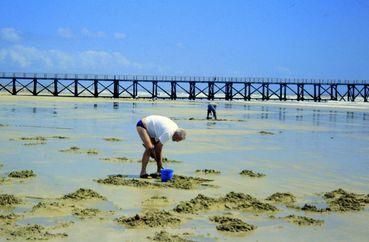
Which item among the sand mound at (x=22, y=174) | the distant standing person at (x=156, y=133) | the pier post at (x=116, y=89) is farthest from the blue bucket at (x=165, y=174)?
the pier post at (x=116, y=89)

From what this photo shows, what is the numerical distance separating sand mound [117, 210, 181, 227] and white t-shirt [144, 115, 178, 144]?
259cm

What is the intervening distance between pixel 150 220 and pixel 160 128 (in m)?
3.03

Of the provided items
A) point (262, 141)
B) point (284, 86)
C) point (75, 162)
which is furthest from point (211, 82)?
point (75, 162)

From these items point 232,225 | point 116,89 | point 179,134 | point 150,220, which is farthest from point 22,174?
point 116,89

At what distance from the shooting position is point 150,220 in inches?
248

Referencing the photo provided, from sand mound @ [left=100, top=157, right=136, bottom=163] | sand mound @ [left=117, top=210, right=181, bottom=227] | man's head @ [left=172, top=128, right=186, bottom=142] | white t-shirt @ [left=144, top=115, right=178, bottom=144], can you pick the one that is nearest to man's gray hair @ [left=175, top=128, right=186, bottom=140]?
man's head @ [left=172, top=128, right=186, bottom=142]

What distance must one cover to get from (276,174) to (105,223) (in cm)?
488

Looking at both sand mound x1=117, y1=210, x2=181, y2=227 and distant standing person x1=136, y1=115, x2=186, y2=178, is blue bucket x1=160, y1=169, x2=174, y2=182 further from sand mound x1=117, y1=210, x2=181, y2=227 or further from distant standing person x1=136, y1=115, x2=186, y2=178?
sand mound x1=117, y1=210, x2=181, y2=227

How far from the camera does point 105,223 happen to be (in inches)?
245

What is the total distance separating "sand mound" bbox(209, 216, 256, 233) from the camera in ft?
20.2

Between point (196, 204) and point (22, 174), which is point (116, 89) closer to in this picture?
point (22, 174)

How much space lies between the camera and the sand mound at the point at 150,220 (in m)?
6.20

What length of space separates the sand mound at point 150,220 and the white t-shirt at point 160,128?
2.59 metres

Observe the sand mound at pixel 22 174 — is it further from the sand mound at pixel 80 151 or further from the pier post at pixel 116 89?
the pier post at pixel 116 89
